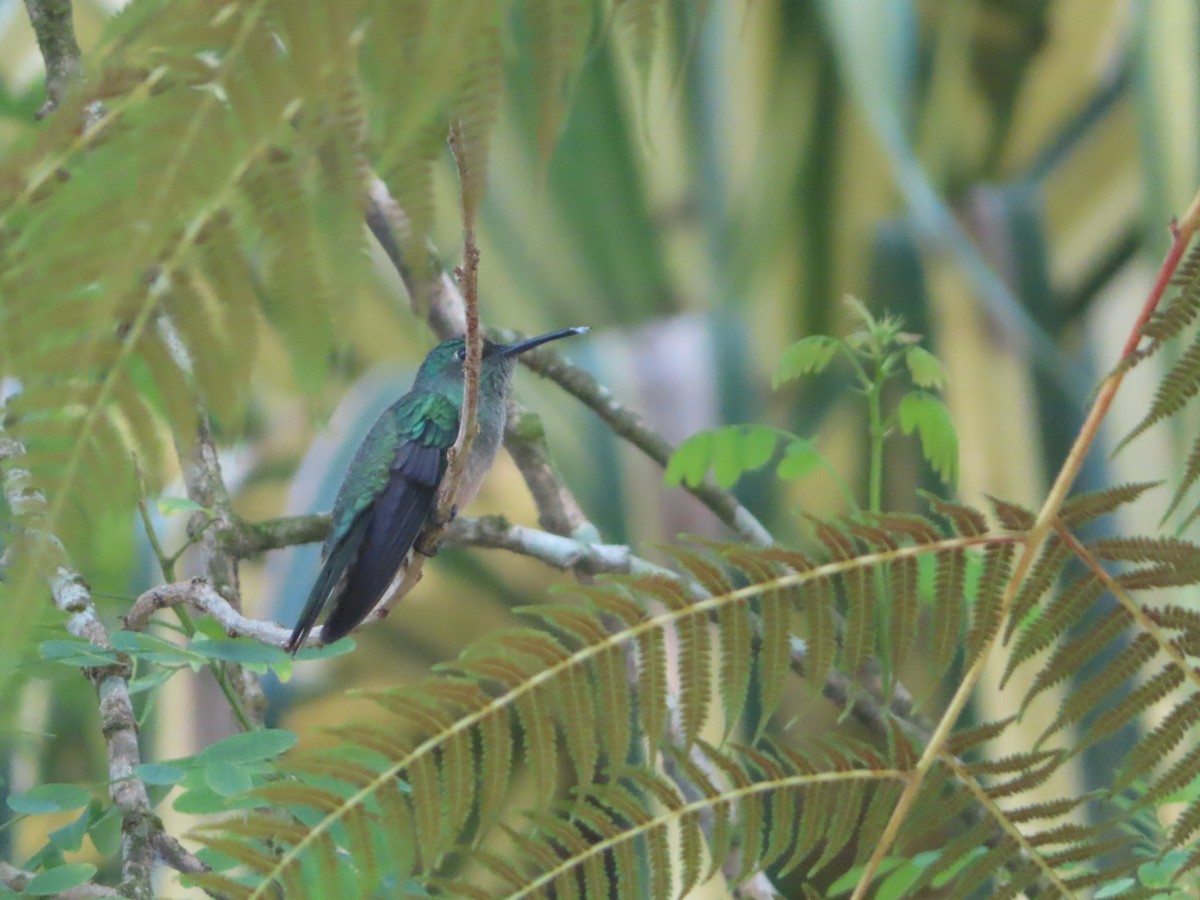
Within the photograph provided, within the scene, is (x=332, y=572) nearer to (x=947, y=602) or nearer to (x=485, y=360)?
(x=485, y=360)

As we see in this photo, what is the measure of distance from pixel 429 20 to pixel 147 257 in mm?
130

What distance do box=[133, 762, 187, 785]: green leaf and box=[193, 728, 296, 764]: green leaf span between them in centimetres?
2

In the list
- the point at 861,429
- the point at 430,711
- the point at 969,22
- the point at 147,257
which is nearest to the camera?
the point at 147,257

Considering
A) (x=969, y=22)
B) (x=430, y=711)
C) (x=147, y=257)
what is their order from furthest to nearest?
(x=969, y=22) → (x=430, y=711) → (x=147, y=257)

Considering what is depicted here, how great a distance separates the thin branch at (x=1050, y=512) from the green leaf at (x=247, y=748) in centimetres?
54

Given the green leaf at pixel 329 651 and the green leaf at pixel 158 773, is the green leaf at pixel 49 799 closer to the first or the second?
the green leaf at pixel 158 773

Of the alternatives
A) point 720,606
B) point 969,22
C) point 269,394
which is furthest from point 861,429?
point 720,606

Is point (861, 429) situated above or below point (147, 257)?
above

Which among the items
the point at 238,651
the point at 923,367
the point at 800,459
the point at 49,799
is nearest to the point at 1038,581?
the point at 923,367

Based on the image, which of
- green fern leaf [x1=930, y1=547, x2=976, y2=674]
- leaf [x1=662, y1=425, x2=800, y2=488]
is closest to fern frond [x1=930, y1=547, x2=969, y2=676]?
green fern leaf [x1=930, y1=547, x2=976, y2=674]

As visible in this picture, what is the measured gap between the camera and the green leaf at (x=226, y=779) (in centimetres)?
102

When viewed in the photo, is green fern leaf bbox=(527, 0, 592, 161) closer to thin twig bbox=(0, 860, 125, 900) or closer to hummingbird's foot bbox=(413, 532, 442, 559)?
thin twig bbox=(0, 860, 125, 900)

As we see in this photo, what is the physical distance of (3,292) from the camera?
432 mm

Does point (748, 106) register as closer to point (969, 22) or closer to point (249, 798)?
point (969, 22)
